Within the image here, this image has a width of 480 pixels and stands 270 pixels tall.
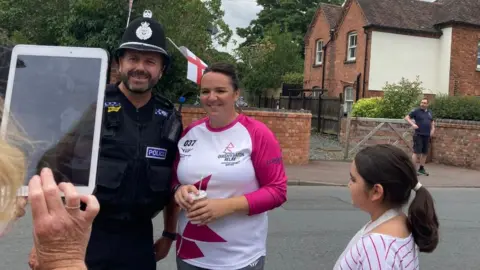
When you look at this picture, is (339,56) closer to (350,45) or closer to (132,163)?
(350,45)

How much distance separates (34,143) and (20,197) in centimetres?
17

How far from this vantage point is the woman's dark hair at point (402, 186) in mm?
2105

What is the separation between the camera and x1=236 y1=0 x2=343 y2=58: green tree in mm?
50906

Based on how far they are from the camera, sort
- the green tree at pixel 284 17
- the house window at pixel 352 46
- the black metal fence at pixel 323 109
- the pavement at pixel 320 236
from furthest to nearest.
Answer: the green tree at pixel 284 17
the house window at pixel 352 46
the black metal fence at pixel 323 109
the pavement at pixel 320 236

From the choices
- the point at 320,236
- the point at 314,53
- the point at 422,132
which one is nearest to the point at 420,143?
the point at 422,132

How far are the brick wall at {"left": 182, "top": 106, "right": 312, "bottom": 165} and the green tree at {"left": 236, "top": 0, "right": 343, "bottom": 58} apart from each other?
119ft

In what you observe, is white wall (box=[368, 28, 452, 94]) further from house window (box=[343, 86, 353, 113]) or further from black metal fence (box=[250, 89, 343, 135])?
black metal fence (box=[250, 89, 343, 135])

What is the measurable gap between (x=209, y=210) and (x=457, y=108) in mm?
15616

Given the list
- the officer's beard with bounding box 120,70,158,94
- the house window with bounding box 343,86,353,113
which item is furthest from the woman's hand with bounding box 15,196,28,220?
the house window with bounding box 343,86,353,113

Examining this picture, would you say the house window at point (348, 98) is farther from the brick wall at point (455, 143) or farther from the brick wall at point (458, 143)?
the brick wall at point (458, 143)

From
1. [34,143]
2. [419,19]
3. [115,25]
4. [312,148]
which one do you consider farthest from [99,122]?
[419,19]

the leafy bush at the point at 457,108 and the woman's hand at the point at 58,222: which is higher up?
the leafy bush at the point at 457,108

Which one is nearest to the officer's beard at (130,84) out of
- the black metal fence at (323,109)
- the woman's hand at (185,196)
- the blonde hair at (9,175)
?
the woman's hand at (185,196)

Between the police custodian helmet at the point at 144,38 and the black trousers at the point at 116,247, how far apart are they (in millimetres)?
907
